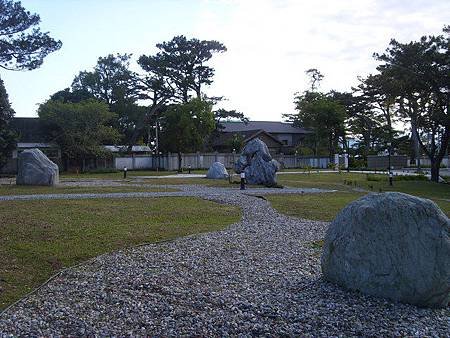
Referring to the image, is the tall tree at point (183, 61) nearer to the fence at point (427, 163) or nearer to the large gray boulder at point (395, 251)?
the fence at point (427, 163)

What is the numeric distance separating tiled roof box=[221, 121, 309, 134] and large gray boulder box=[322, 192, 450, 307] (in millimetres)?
62251

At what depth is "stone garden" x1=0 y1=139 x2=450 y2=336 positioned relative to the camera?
4.90 metres

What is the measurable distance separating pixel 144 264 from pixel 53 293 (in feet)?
5.35

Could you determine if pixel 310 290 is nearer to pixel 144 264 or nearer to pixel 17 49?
pixel 144 264

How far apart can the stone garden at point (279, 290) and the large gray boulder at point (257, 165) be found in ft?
55.8

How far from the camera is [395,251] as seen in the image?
5.78 metres

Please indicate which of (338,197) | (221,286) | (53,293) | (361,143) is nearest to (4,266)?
(53,293)

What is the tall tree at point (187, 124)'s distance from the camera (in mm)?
48344

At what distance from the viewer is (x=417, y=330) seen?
4.90 metres

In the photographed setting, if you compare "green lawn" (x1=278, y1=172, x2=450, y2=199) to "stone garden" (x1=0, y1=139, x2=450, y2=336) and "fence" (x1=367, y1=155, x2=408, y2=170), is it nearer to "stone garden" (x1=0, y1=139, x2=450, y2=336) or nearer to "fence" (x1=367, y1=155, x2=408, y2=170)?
"stone garden" (x1=0, y1=139, x2=450, y2=336)

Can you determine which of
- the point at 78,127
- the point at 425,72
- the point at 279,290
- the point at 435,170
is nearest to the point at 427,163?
the point at 435,170

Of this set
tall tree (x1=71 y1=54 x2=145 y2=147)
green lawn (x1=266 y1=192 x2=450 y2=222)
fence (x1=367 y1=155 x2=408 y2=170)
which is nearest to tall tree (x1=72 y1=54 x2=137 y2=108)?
tall tree (x1=71 y1=54 x2=145 y2=147)

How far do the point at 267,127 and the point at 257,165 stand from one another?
1873 inches

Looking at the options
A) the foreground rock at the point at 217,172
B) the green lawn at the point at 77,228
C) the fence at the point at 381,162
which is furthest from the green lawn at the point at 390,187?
the fence at the point at 381,162
